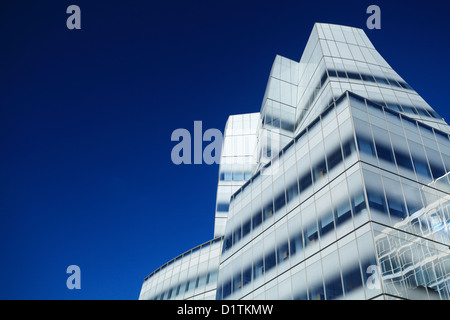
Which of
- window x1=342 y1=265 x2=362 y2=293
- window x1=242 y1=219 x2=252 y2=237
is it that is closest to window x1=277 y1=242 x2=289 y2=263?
window x1=242 y1=219 x2=252 y2=237

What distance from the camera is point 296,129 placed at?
49.5 meters

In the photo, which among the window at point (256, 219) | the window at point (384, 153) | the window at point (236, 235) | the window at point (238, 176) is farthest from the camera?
the window at point (238, 176)

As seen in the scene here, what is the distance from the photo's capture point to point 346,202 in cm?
2775

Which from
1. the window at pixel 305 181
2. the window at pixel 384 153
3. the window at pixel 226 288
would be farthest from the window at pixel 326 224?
the window at pixel 226 288

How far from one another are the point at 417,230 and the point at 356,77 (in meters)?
25.2

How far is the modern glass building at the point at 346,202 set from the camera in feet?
80.8

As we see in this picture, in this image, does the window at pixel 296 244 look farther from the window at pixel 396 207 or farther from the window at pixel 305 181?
the window at pixel 396 207

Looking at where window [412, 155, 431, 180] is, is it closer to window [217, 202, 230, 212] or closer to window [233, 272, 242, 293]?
window [233, 272, 242, 293]

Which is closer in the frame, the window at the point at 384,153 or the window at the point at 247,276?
the window at the point at 384,153

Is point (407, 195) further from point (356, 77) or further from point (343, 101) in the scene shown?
point (356, 77)

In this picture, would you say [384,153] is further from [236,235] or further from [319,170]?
[236,235]

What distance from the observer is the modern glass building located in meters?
24.6

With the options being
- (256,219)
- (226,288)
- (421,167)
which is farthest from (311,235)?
(226,288)
